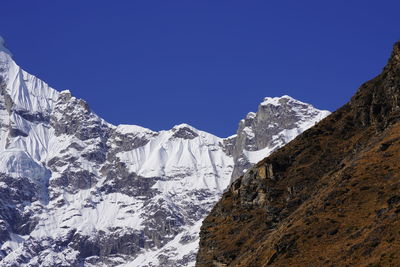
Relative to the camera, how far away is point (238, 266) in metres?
109

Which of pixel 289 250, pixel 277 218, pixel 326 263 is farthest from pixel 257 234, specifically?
pixel 326 263

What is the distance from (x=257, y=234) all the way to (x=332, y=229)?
22541 millimetres

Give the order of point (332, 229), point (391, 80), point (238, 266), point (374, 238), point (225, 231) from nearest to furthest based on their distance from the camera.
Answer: point (374, 238), point (332, 229), point (238, 266), point (391, 80), point (225, 231)

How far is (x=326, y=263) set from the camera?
90625mm

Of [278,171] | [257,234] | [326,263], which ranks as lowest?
[326,263]

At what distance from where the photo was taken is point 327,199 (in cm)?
10431

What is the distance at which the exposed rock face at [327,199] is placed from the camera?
92125mm

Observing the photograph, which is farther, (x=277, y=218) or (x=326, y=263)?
(x=277, y=218)

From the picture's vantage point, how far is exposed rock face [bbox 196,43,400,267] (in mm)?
92125

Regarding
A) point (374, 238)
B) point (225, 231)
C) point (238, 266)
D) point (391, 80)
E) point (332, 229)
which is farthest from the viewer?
point (225, 231)

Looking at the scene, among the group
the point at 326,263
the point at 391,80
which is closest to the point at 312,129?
the point at 391,80

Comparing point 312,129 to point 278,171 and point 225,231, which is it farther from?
point 225,231

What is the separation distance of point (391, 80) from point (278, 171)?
65.9ft

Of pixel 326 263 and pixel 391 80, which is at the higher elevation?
pixel 391 80
